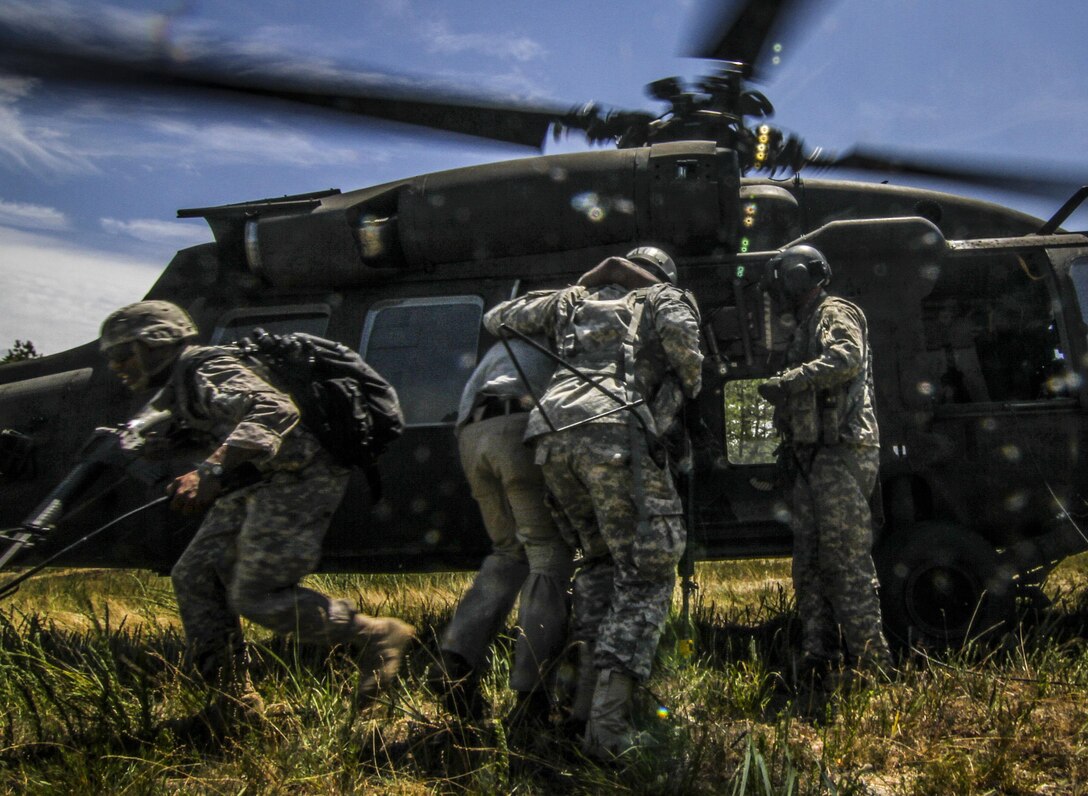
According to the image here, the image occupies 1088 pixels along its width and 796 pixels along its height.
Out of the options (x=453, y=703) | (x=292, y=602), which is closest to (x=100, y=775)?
(x=292, y=602)

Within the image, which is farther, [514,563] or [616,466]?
[514,563]

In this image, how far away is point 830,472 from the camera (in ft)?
12.3

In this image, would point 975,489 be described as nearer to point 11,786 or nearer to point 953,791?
point 953,791

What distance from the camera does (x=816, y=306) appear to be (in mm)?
3982

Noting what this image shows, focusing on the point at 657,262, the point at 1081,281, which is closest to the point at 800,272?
the point at 657,262

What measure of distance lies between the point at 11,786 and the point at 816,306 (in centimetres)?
340

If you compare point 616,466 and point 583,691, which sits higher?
point 616,466

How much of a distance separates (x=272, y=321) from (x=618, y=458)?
281 centimetres

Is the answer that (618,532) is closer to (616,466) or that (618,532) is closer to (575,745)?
(616,466)

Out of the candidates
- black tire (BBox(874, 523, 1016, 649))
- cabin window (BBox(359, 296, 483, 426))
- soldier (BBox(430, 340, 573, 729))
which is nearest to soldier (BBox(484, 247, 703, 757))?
soldier (BBox(430, 340, 573, 729))

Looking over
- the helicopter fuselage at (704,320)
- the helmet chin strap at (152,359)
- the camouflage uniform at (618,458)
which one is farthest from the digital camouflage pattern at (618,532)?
the helmet chin strap at (152,359)

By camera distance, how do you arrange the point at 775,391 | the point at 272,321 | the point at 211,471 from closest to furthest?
1. the point at 211,471
2. the point at 775,391
3. the point at 272,321

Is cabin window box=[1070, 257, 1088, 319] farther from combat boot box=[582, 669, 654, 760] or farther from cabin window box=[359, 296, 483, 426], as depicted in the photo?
combat boot box=[582, 669, 654, 760]

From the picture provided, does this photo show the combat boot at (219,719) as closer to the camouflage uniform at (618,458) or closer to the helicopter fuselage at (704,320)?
the camouflage uniform at (618,458)
